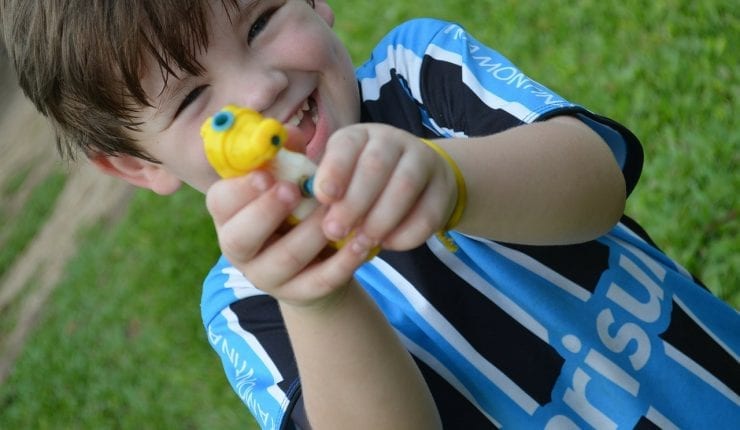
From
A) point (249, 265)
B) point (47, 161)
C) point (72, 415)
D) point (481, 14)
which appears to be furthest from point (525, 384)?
point (47, 161)

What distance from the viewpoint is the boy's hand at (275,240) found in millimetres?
945

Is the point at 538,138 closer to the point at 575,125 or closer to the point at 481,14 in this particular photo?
the point at 575,125

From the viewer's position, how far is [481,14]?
3799 millimetres

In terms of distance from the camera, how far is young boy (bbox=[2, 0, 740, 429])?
1.23 meters

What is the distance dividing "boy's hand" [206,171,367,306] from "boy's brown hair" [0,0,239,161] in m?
0.46

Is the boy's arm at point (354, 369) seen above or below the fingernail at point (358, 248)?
below

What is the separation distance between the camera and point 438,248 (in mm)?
1508

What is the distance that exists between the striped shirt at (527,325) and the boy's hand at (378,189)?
460 millimetres

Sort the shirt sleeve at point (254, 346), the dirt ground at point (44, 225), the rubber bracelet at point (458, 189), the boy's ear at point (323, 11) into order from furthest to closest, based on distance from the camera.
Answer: the dirt ground at point (44, 225), the boy's ear at point (323, 11), the shirt sleeve at point (254, 346), the rubber bracelet at point (458, 189)

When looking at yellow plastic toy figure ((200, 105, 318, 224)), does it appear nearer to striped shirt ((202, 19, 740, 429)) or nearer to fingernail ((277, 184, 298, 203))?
fingernail ((277, 184, 298, 203))

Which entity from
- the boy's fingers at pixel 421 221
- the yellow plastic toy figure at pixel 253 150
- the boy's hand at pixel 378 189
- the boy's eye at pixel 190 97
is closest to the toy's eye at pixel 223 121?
the yellow plastic toy figure at pixel 253 150

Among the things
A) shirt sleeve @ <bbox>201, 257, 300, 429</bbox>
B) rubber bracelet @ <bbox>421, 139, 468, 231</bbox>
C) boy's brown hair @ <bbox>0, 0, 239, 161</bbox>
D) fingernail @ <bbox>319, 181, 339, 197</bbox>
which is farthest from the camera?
shirt sleeve @ <bbox>201, 257, 300, 429</bbox>

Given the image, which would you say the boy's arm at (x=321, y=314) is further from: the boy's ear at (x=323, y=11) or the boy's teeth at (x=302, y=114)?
the boy's ear at (x=323, y=11)

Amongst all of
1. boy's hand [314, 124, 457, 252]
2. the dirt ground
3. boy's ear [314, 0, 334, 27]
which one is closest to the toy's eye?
boy's hand [314, 124, 457, 252]
